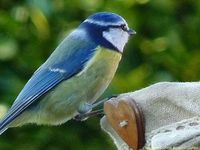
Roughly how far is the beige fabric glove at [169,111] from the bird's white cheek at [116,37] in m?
0.58

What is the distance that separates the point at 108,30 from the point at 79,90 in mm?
173

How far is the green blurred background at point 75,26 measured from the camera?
295 centimetres

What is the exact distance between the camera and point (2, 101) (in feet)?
9.44

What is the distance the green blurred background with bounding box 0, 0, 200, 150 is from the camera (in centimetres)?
295

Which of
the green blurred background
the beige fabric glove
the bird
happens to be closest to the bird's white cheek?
the bird

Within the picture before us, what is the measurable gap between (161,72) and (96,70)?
0.87m

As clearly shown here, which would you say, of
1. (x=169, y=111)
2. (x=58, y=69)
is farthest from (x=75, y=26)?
(x=169, y=111)

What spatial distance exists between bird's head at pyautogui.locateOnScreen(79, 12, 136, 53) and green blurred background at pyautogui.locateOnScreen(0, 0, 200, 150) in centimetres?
74

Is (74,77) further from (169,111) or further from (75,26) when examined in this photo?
(75,26)

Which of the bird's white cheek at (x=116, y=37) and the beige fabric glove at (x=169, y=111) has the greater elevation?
the beige fabric glove at (x=169, y=111)

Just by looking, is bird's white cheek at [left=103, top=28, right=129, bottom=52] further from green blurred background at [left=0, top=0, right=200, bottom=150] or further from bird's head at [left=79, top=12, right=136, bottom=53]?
green blurred background at [left=0, top=0, right=200, bottom=150]

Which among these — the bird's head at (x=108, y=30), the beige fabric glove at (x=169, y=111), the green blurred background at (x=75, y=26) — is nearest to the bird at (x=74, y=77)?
the bird's head at (x=108, y=30)

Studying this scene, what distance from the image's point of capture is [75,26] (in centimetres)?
298

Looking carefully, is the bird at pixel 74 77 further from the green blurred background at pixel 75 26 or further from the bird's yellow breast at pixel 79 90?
the green blurred background at pixel 75 26
